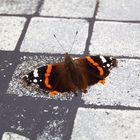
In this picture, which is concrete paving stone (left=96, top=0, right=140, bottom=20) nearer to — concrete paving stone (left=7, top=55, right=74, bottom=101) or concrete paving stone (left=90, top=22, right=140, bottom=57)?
A: concrete paving stone (left=90, top=22, right=140, bottom=57)

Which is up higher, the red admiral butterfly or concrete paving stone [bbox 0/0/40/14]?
the red admiral butterfly

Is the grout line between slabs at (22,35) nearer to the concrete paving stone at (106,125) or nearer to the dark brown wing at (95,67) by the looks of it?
the dark brown wing at (95,67)

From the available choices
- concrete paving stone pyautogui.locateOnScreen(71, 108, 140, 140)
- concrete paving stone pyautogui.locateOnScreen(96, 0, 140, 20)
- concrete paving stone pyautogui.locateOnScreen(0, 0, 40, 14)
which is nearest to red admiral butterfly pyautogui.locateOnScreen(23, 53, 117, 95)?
concrete paving stone pyautogui.locateOnScreen(71, 108, 140, 140)

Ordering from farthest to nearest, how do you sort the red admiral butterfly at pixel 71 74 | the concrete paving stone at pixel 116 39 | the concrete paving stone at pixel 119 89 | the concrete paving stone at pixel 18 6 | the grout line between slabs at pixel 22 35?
1. the concrete paving stone at pixel 18 6
2. the grout line between slabs at pixel 22 35
3. the concrete paving stone at pixel 116 39
4. the concrete paving stone at pixel 119 89
5. the red admiral butterfly at pixel 71 74

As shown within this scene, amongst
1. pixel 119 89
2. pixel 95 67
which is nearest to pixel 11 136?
pixel 95 67

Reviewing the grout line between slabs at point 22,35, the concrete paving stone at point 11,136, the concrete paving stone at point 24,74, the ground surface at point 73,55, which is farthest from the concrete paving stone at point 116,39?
the concrete paving stone at point 11,136

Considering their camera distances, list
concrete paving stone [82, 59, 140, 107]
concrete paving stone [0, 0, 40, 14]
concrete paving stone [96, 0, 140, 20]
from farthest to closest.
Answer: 1. concrete paving stone [0, 0, 40, 14]
2. concrete paving stone [96, 0, 140, 20]
3. concrete paving stone [82, 59, 140, 107]
